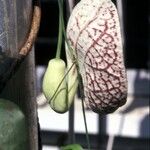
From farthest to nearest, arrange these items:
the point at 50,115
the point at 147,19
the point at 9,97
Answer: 1. the point at 147,19
2. the point at 50,115
3. the point at 9,97

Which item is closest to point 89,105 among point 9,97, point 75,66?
point 75,66

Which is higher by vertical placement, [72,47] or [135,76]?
[72,47]

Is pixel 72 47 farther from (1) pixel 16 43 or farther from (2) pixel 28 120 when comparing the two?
(2) pixel 28 120

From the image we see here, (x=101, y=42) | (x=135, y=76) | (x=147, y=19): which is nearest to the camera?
(x=101, y=42)

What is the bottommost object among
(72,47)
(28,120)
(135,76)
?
(135,76)

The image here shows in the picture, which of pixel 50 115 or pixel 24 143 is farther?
pixel 50 115

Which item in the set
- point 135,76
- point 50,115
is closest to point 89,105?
point 50,115
